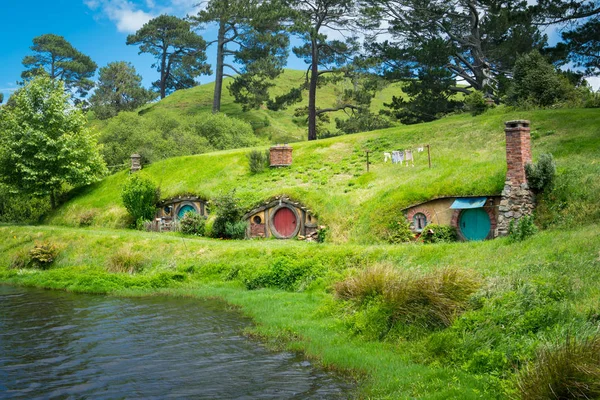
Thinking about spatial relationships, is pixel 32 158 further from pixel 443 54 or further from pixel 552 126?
pixel 552 126

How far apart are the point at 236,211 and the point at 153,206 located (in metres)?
9.26

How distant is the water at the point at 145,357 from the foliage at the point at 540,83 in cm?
3054

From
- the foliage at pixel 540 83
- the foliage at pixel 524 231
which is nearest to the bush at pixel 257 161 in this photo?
the foliage at pixel 540 83

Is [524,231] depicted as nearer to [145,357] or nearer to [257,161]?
[145,357]

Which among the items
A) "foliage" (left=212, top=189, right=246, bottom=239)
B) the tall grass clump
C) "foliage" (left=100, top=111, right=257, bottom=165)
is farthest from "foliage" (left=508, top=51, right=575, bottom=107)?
the tall grass clump

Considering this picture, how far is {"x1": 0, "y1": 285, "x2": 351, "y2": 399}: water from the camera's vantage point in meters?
12.0

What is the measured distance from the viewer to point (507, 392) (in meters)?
9.20

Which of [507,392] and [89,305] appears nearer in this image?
[507,392]

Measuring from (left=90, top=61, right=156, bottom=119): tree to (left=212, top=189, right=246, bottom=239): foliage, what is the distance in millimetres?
49916

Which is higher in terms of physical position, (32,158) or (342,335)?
(32,158)

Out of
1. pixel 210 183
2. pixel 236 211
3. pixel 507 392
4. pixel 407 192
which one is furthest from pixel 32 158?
pixel 507 392

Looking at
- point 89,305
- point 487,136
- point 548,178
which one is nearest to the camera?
point 89,305

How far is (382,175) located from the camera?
112 ft

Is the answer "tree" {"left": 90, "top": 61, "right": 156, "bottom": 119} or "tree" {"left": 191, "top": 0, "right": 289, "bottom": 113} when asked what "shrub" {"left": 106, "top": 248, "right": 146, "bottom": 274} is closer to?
"tree" {"left": 191, "top": 0, "right": 289, "bottom": 113}
